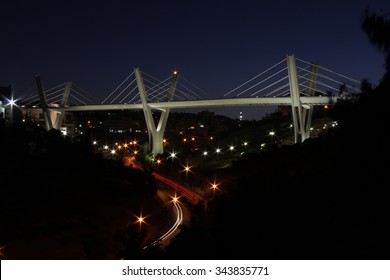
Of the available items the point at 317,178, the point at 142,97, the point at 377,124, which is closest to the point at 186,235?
the point at 317,178

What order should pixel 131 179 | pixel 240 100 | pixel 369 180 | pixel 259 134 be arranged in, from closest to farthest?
1. pixel 369 180
2. pixel 131 179
3. pixel 240 100
4. pixel 259 134

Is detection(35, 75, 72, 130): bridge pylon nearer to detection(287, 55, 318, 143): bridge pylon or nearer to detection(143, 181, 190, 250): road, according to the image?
detection(143, 181, 190, 250): road

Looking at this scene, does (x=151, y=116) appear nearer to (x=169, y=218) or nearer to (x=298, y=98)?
(x=298, y=98)

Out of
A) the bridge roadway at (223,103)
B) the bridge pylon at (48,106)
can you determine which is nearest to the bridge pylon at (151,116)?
the bridge roadway at (223,103)

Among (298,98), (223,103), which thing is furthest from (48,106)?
(298,98)

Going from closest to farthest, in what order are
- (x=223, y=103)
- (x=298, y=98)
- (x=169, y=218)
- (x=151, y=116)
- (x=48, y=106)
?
(x=169, y=218), (x=298, y=98), (x=223, y=103), (x=151, y=116), (x=48, y=106)

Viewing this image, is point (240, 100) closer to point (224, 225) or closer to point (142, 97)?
point (142, 97)

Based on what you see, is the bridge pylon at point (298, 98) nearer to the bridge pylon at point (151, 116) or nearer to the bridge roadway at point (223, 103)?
the bridge roadway at point (223, 103)

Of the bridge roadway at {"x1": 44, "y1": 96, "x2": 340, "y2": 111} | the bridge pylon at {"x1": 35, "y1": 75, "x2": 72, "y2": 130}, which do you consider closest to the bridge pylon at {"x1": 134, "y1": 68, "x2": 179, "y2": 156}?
the bridge roadway at {"x1": 44, "y1": 96, "x2": 340, "y2": 111}

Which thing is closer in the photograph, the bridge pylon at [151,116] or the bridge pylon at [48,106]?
the bridge pylon at [151,116]
